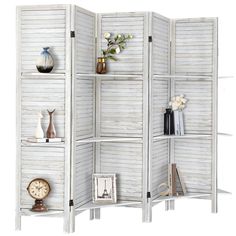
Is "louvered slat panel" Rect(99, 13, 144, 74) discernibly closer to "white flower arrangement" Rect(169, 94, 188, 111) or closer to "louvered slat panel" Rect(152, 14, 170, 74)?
"louvered slat panel" Rect(152, 14, 170, 74)

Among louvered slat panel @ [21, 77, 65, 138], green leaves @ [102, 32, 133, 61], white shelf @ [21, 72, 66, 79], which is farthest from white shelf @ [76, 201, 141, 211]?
green leaves @ [102, 32, 133, 61]

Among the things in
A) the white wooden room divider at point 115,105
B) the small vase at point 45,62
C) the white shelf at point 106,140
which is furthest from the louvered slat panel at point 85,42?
the white shelf at point 106,140

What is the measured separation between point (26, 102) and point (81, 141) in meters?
0.69

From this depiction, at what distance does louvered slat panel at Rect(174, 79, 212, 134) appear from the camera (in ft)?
25.3

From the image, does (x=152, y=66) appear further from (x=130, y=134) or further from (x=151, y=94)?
(x=130, y=134)

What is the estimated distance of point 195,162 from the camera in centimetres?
779

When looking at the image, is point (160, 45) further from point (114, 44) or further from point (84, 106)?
point (84, 106)

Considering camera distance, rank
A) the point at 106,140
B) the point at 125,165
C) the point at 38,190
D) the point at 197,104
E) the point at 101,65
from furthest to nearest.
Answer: the point at 197,104
the point at 125,165
the point at 101,65
the point at 106,140
the point at 38,190

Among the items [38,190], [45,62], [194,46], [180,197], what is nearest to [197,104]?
[194,46]

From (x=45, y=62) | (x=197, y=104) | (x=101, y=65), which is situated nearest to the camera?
(x=45, y=62)

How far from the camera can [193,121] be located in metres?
7.77

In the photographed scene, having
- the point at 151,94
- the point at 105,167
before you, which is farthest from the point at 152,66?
the point at 105,167

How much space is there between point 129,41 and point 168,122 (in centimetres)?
105

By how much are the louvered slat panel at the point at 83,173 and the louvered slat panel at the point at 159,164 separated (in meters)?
0.71
